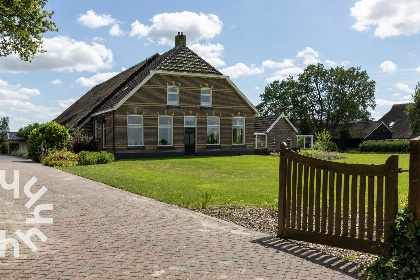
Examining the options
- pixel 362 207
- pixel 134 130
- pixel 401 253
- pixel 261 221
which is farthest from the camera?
pixel 134 130

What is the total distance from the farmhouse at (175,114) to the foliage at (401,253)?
22.9 metres

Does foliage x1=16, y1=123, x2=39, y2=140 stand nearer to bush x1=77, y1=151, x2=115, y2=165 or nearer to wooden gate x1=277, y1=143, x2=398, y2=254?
bush x1=77, y1=151, x2=115, y2=165

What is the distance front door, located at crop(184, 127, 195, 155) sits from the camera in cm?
2852

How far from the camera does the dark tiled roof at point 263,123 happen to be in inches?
1629

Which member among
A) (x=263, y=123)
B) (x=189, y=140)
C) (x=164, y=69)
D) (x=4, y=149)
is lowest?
(x=4, y=149)

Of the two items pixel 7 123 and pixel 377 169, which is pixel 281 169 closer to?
pixel 377 169

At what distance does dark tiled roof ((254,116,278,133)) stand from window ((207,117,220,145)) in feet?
40.9

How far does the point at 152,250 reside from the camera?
16.5 ft

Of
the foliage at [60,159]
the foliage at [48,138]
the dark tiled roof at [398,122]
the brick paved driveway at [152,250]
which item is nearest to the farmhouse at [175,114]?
the foliage at [48,138]

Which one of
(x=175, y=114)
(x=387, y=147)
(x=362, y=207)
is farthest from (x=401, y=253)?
(x=387, y=147)

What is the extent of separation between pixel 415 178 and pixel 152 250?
350 cm

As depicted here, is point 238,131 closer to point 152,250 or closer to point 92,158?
point 92,158

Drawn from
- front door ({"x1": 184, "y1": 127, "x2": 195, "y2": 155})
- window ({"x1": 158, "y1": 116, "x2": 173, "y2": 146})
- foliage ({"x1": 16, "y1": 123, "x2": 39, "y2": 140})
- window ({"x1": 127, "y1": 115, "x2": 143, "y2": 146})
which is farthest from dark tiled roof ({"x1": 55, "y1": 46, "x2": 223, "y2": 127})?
foliage ({"x1": 16, "y1": 123, "x2": 39, "y2": 140})

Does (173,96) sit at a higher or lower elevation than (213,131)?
higher
